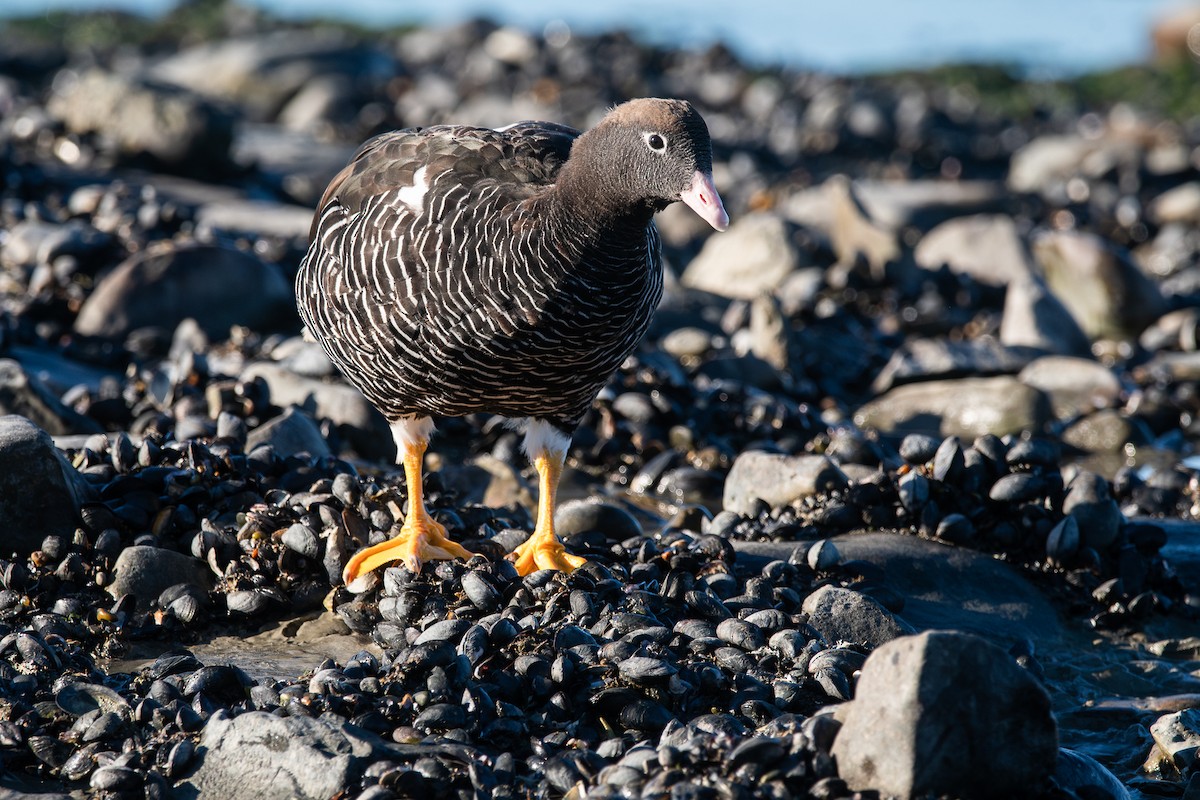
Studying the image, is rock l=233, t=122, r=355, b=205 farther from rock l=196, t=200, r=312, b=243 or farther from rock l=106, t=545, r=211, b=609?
rock l=106, t=545, r=211, b=609

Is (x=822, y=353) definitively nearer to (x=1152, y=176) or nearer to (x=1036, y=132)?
(x=1152, y=176)

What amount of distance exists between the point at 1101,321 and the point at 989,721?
918 cm

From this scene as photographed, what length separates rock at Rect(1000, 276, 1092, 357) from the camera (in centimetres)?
1159

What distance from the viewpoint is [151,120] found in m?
14.6

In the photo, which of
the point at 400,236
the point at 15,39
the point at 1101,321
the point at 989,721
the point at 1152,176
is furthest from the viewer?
the point at 15,39

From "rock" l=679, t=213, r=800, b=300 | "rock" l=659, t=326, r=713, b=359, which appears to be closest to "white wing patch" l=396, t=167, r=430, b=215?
"rock" l=659, t=326, r=713, b=359

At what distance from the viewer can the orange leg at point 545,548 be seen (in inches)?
249

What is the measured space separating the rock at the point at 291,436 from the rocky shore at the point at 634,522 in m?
0.03

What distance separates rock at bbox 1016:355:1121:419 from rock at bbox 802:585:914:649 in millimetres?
4979

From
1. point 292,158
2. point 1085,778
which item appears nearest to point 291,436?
point 1085,778

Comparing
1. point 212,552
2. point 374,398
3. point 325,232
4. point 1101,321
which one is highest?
point 325,232

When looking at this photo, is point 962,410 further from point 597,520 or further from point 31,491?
point 31,491

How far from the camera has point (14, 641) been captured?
17.9 ft

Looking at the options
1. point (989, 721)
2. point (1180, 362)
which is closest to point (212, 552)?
point (989, 721)
